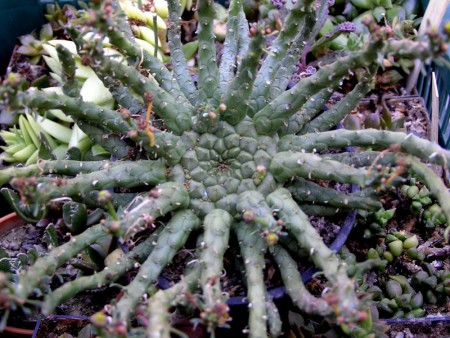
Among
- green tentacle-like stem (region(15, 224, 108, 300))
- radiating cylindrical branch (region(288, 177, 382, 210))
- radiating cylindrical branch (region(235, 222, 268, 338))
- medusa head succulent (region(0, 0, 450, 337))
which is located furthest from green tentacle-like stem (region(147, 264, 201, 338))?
radiating cylindrical branch (region(288, 177, 382, 210))

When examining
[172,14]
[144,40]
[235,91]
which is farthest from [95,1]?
[144,40]

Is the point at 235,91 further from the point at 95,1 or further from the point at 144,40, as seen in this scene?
the point at 144,40

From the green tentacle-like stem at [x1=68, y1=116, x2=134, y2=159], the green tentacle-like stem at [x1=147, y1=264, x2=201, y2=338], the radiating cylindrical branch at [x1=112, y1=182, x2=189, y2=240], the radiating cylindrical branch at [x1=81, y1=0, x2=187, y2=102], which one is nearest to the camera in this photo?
the green tentacle-like stem at [x1=147, y1=264, x2=201, y2=338]

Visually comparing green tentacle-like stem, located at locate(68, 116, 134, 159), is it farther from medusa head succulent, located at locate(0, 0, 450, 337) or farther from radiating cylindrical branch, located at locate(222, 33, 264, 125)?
radiating cylindrical branch, located at locate(222, 33, 264, 125)

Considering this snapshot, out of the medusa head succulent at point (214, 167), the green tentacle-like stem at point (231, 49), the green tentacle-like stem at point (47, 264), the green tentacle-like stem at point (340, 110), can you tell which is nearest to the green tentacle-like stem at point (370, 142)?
the medusa head succulent at point (214, 167)

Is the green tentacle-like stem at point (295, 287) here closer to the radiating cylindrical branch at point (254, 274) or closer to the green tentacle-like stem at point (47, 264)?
the radiating cylindrical branch at point (254, 274)

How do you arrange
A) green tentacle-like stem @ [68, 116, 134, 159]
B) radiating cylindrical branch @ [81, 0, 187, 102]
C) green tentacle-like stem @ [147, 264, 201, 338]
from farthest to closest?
1. green tentacle-like stem @ [68, 116, 134, 159]
2. radiating cylindrical branch @ [81, 0, 187, 102]
3. green tentacle-like stem @ [147, 264, 201, 338]

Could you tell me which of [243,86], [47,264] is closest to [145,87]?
[243,86]
